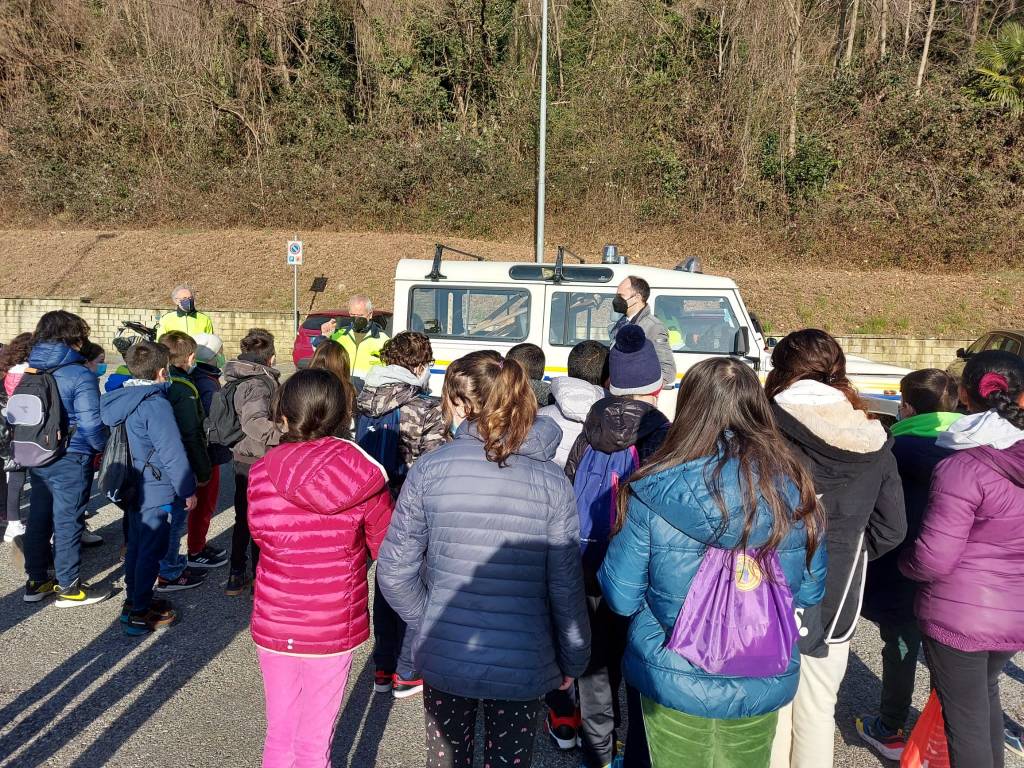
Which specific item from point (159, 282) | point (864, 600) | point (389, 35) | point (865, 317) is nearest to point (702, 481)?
point (864, 600)

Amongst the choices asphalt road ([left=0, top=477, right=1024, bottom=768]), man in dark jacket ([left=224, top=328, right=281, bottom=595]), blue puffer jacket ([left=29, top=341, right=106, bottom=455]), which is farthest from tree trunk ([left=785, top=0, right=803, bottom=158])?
blue puffer jacket ([left=29, top=341, right=106, bottom=455])

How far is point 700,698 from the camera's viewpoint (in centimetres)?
219

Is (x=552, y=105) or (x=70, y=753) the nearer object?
(x=70, y=753)

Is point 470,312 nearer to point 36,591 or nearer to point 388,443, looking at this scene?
point 388,443

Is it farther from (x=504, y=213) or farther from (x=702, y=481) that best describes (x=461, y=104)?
(x=702, y=481)

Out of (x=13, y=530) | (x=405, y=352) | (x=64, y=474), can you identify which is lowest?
(x=13, y=530)

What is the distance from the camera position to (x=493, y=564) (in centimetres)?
242

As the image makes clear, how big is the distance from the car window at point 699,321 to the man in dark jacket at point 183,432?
15.3 feet

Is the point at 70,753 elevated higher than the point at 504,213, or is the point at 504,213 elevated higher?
the point at 504,213

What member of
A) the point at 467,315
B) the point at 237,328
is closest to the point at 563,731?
the point at 467,315

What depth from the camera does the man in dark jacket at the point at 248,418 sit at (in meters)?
4.79

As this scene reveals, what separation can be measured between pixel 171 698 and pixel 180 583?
157cm

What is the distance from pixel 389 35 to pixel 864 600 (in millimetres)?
30233

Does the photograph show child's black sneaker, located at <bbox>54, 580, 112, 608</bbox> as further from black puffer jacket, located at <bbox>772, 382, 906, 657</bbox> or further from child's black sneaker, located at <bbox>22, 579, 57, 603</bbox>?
black puffer jacket, located at <bbox>772, 382, 906, 657</bbox>
